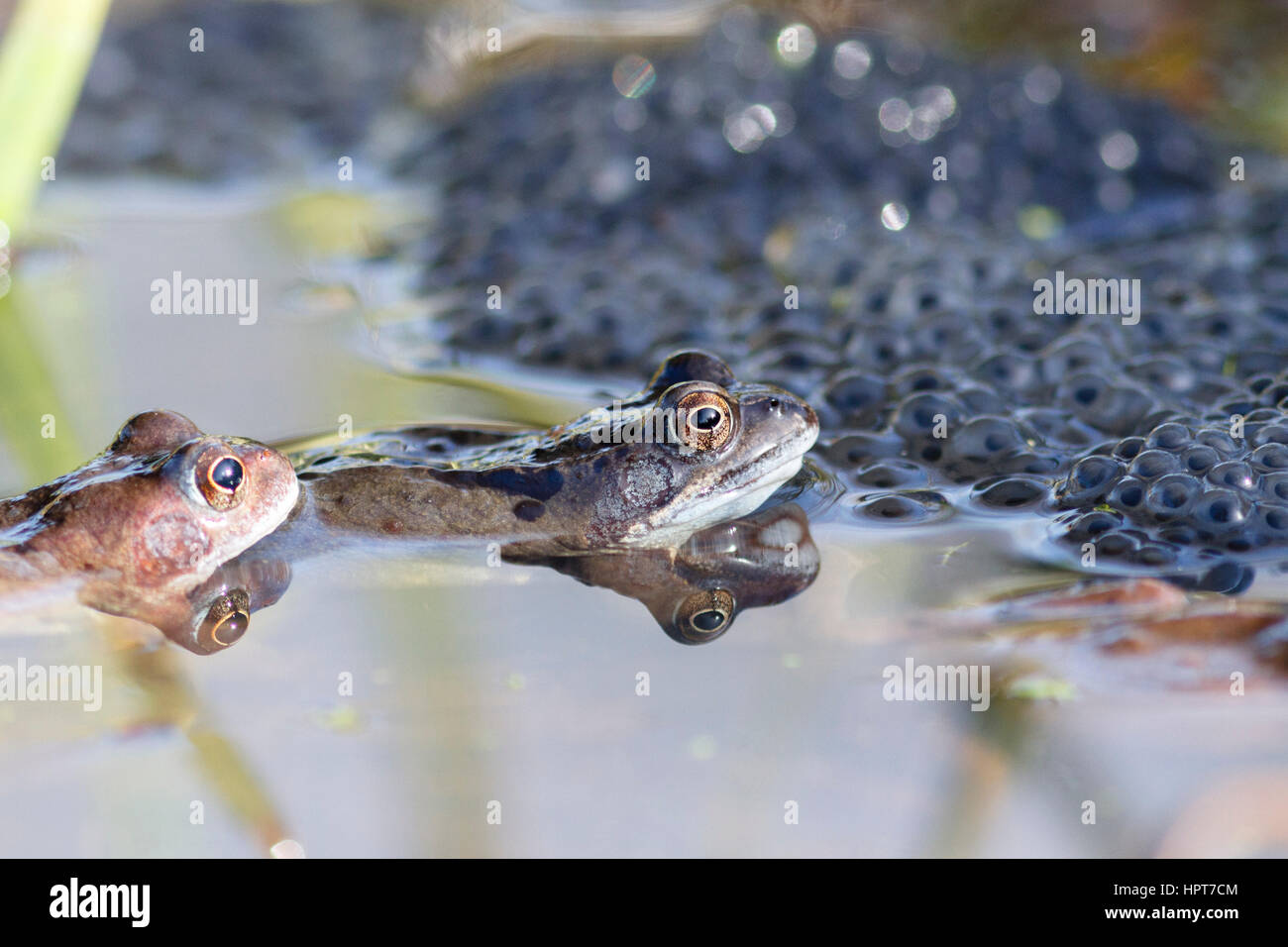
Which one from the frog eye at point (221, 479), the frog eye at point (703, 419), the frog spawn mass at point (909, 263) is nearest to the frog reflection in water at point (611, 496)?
the frog eye at point (703, 419)

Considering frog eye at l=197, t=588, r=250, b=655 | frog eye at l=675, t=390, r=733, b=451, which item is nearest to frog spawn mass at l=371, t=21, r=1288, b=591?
frog eye at l=675, t=390, r=733, b=451

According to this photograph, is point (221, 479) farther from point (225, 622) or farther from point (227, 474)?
point (225, 622)

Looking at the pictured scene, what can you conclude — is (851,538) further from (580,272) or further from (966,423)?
(580,272)

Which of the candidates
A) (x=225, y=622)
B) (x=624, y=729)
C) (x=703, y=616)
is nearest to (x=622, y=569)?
(x=703, y=616)

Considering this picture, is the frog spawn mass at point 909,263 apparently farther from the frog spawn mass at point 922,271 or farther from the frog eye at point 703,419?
the frog eye at point 703,419

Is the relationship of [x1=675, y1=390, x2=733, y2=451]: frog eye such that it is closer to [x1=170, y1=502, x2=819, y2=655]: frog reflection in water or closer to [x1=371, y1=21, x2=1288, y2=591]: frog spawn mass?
[x1=170, y1=502, x2=819, y2=655]: frog reflection in water

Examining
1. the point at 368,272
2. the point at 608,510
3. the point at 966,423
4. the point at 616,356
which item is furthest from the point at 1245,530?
the point at 368,272
